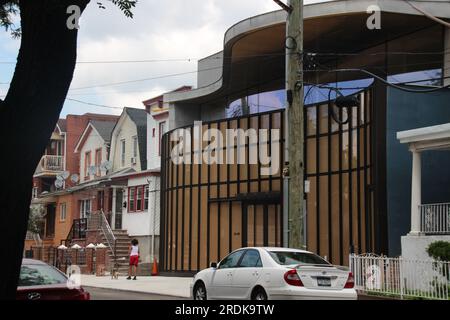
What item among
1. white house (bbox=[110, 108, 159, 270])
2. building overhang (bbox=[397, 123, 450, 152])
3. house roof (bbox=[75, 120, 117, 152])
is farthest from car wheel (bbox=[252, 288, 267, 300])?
house roof (bbox=[75, 120, 117, 152])

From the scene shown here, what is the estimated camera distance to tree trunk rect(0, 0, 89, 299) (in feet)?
19.2

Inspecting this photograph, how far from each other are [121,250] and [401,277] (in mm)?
22160

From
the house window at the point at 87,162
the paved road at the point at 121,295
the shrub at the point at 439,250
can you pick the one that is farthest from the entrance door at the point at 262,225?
the house window at the point at 87,162

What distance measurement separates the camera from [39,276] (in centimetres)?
1070

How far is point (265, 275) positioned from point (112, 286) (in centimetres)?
1283

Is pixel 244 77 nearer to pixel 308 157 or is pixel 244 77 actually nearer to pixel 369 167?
pixel 308 157

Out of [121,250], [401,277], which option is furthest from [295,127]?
[121,250]

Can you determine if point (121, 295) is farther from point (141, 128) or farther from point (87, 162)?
point (87, 162)

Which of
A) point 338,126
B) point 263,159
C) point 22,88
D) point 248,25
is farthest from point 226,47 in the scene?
point 22,88

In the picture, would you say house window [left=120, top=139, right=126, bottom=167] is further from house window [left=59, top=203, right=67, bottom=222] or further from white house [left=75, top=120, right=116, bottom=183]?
house window [left=59, top=203, right=67, bottom=222]

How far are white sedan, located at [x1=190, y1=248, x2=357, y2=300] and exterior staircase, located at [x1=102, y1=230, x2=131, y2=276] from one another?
66.5ft

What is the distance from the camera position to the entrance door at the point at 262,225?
26.9 metres

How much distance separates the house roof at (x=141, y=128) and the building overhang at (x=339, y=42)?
419 inches

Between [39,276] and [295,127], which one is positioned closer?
[39,276]
